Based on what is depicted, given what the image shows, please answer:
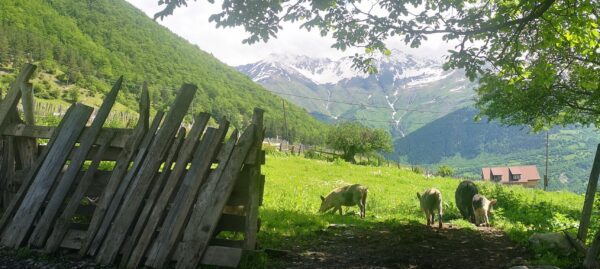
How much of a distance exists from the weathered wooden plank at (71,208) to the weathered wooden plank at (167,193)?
4.06 feet

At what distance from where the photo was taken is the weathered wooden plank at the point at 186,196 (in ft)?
18.8

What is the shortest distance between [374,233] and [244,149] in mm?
5020

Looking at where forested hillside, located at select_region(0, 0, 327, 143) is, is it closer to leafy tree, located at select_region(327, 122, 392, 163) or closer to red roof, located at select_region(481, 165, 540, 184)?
leafy tree, located at select_region(327, 122, 392, 163)

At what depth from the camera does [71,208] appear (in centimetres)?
650

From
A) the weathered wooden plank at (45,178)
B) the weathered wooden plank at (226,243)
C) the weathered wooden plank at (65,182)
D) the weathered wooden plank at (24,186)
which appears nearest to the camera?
the weathered wooden plank at (226,243)

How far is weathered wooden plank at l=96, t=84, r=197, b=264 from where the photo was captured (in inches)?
235

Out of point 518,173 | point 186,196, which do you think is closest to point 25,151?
point 186,196

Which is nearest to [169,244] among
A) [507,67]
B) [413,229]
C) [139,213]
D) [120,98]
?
[139,213]

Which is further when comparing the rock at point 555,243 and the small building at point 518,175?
the small building at point 518,175

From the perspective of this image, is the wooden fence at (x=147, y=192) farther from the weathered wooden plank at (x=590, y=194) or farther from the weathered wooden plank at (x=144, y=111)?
the weathered wooden plank at (x=590, y=194)

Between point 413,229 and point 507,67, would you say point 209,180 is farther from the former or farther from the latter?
point 507,67

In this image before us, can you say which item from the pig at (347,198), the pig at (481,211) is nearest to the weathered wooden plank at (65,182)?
the pig at (347,198)

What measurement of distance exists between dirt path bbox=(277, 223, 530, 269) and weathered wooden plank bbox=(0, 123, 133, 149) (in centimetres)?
294

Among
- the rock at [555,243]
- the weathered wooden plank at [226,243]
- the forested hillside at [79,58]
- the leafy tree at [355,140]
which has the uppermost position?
the forested hillside at [79,58]
